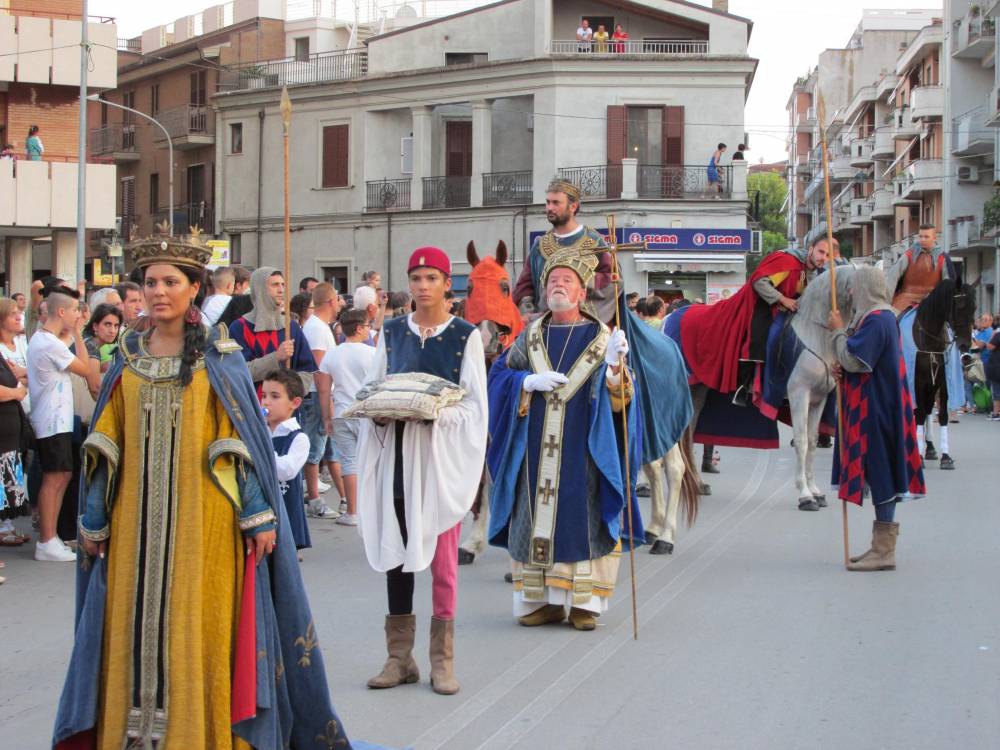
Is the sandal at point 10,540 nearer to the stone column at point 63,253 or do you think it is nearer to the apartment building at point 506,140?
the stone column at point 63,253

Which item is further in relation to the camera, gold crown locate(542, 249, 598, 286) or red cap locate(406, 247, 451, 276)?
gold crown locate(542, 249, 598, 286)

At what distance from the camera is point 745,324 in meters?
13.1

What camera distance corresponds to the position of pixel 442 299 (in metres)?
6.41

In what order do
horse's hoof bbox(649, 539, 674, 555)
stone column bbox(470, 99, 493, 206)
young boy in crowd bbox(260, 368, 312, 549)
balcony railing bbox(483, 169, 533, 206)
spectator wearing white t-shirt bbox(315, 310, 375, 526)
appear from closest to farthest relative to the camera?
young boy in crowd bbox(260, 368, 312, 549) → horse's hoof bbox(649, 539, 674, 555) → spectator wearing white t-shirt bbox(315, 310, 375, 526) → balcony railing bbox(483, 169, 533, 206) → stone column bbox(470, 99, 493, 206)

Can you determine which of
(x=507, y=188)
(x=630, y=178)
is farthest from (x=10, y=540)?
(x=507, y=188)

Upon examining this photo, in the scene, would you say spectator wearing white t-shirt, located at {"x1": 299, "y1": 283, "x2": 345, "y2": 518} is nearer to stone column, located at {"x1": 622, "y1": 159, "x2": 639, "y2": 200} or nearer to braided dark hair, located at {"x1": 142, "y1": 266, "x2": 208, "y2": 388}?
braided dark hair, located at {"x1": 142, "y1": 266, "x2": 208, "y2": 388}

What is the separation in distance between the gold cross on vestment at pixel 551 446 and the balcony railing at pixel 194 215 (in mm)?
40965

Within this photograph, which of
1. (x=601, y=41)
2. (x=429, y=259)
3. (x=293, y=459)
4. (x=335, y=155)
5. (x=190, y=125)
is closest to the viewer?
(x=429, y=259)

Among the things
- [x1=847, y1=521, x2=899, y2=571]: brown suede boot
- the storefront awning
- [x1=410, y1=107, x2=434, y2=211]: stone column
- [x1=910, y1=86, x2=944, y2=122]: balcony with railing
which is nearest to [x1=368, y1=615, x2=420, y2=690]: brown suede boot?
[x1=847, y1=521, x2=899, y2=571]: brown suede boot

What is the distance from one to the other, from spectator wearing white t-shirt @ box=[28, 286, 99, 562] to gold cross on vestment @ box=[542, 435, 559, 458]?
408 cm

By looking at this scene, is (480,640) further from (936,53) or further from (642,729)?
(936,53)

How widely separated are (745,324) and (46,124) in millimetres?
22727

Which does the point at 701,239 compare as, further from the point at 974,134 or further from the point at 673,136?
the point at 974,134

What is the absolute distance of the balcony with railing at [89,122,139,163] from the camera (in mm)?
53531
